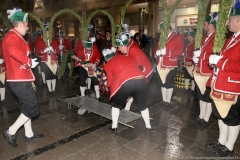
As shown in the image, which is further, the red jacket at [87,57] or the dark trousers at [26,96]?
the red jacket at [87,57]

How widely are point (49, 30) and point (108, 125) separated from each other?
3.85 metres

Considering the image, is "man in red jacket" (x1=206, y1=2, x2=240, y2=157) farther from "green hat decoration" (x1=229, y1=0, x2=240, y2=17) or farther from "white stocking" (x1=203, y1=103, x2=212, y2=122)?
"white stocking" (x1=203, y1=103, x2=212, y2=122)

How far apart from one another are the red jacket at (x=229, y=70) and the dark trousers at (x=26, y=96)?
3004mm

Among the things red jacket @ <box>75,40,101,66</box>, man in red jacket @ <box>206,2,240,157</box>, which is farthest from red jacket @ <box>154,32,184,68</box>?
man in red jacket @ <box>206,2,240,157</box>

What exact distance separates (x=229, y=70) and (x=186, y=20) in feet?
36.6

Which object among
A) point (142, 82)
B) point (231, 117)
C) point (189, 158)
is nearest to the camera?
point (231, 117)

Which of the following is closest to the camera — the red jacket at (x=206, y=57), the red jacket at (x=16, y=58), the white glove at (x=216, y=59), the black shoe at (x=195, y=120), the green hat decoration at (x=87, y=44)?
the white glove at (x=216, y=59)

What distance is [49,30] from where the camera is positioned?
21.4 ft

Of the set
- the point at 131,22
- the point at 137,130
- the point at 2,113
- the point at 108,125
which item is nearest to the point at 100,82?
the point at 108,125

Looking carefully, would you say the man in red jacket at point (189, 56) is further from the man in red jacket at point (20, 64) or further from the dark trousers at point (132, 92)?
the man in red jacket at point (20, 64)

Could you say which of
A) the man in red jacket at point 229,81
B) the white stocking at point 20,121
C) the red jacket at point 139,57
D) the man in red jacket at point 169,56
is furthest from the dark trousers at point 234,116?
the white stocking at point 20,121

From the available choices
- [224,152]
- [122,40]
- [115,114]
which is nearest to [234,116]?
[224,152]

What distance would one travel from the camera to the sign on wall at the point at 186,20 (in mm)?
12516

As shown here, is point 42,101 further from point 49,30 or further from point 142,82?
point 142,82
